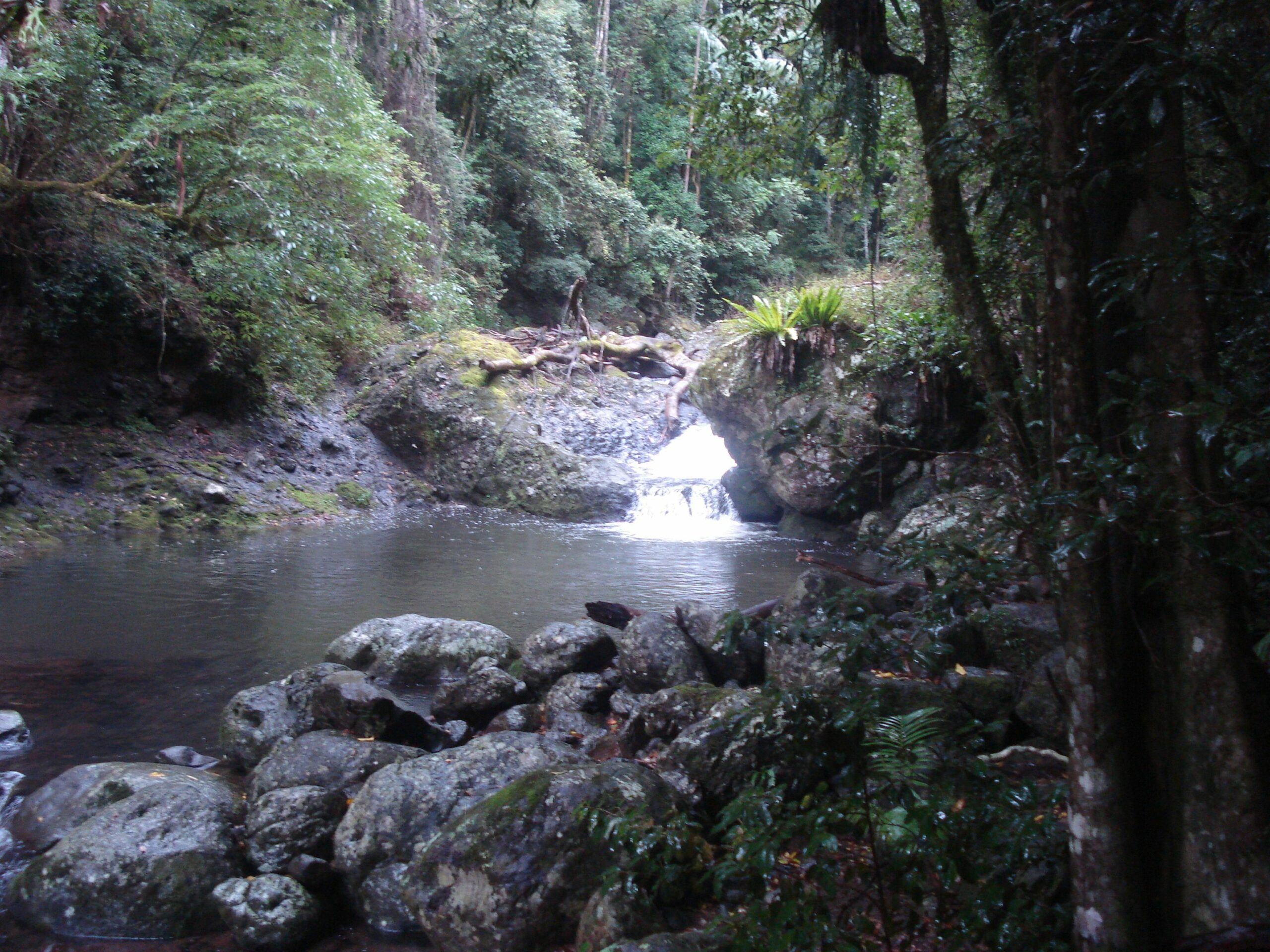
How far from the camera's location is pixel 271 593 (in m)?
8.18

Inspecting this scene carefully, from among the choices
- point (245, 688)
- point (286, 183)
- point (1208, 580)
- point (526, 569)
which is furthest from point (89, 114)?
point (1208, 580)

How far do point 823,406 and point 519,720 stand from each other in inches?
197

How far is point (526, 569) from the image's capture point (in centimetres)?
969

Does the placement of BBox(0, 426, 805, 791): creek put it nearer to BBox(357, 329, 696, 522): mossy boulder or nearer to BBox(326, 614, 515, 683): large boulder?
BBox(326, 614, 515, 683): large boulder

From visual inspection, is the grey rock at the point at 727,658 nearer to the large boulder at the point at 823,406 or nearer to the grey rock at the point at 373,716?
the grey rock at the point at 373,716

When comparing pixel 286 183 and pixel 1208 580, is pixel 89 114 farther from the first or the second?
pixel 1208 580

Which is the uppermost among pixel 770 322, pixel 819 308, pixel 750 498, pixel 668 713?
pixel 819 308

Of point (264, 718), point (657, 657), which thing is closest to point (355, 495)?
point (264, 718)

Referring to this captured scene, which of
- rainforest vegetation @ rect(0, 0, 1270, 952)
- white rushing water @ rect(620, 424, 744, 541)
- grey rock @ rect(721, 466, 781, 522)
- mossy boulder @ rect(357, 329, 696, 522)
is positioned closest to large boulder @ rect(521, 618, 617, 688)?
rainforest vegetation @ rect(0, 0, 1270, 952)

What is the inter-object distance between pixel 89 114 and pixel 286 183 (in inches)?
102

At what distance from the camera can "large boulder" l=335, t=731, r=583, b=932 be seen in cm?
333

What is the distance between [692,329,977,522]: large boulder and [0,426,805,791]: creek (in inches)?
34.7

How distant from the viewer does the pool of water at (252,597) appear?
204 inches

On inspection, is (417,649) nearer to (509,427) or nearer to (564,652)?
(564,652)
